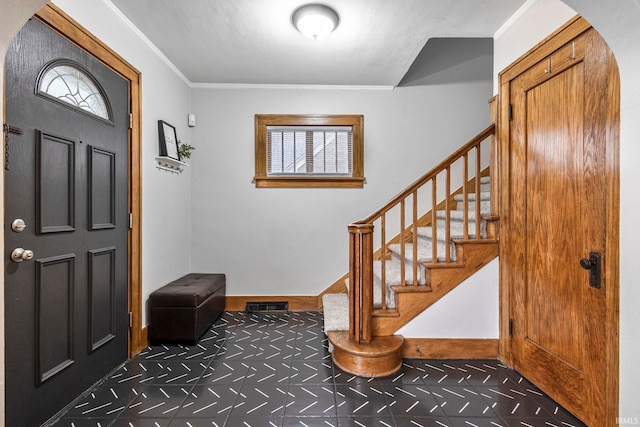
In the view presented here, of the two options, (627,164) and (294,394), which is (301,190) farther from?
(627,164)

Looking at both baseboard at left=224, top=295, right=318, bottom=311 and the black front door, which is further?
baseboard at left=224, top=295, right=318, bottom=311

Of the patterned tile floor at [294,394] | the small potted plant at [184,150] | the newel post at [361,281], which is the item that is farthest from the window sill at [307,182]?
the patterned tile floor at [294,394]

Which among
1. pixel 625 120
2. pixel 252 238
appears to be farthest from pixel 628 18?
pixel 252 238

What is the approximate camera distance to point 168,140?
3.00 m

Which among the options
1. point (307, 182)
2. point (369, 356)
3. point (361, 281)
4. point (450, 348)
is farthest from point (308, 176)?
point (450, 348)

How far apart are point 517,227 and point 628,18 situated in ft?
4.60

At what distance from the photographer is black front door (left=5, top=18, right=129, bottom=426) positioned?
1.56 metres

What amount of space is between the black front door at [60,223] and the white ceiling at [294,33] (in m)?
0.66

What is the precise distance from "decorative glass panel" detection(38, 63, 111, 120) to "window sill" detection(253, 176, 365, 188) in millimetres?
1708

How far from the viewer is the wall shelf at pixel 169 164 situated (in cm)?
290

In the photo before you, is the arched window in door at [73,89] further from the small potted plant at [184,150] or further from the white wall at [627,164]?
the white wall at [627,164]

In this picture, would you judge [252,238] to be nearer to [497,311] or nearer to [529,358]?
[497,311]

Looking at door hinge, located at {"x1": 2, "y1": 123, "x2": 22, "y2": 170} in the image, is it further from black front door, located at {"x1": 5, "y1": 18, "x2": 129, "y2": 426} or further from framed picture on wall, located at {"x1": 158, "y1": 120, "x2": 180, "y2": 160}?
framed picture on wall, located at {"x1": 158, "y1": 120, "x2": 180, "y2": 160}

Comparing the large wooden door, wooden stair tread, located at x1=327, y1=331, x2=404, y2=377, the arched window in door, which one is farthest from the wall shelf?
the large wooden door
